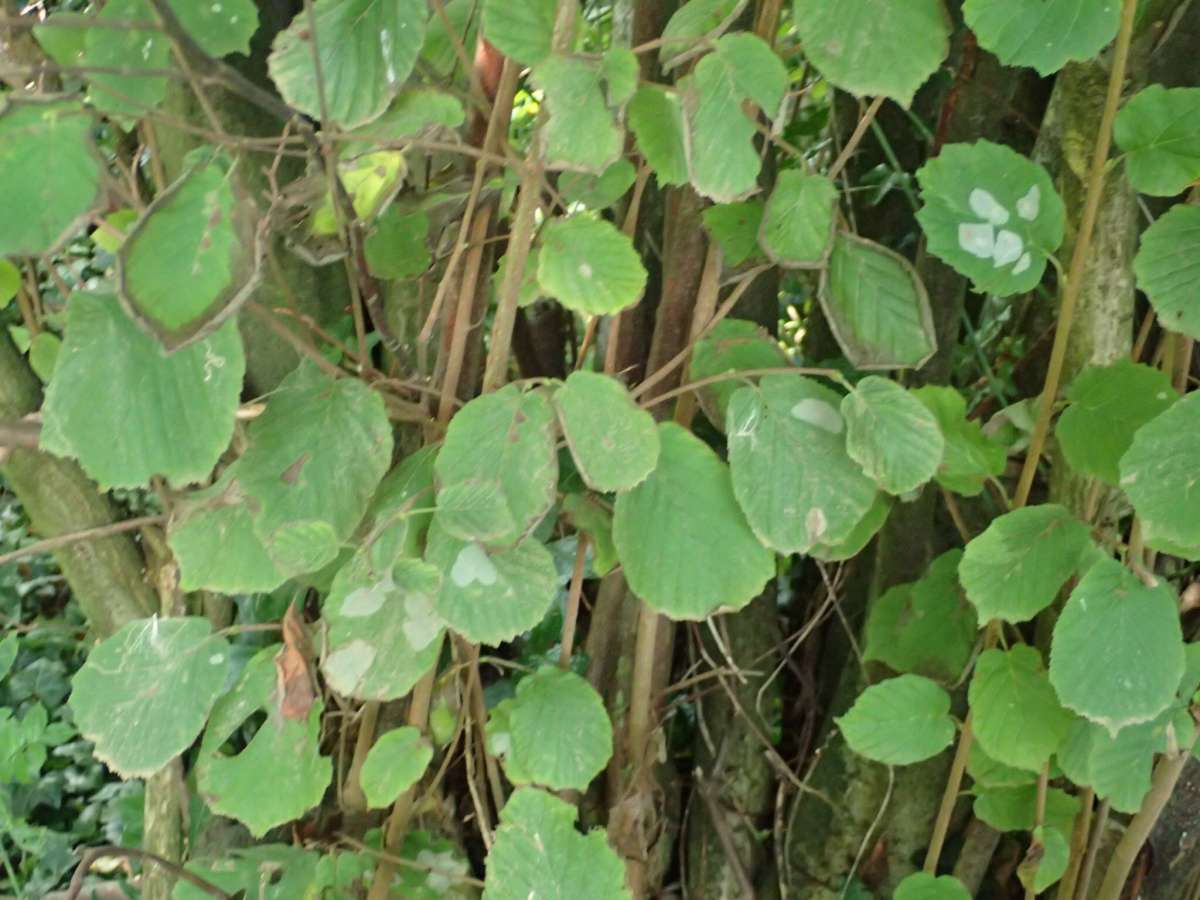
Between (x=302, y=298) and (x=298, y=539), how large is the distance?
0.31 meters

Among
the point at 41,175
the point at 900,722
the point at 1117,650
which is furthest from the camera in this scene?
the point at 900,722

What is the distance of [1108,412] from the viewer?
0.63 m

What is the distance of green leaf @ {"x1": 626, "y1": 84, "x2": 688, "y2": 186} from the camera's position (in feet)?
1.90

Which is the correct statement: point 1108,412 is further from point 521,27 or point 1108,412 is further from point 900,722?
point 521,27

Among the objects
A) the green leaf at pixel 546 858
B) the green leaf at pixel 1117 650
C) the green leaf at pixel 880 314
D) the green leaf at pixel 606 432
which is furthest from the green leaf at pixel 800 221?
the green leaf at pixel 546 858

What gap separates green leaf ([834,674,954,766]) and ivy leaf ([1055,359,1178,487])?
0.62ft

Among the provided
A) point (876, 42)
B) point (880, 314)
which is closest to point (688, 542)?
point (880, 314)

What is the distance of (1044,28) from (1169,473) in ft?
0.83

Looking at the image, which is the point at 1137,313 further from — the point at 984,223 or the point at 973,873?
the point at 973,873

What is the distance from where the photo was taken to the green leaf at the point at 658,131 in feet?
1.90

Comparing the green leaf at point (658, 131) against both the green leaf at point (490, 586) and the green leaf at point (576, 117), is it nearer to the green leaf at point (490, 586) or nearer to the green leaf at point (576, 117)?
the green leaf at point (576, 117)

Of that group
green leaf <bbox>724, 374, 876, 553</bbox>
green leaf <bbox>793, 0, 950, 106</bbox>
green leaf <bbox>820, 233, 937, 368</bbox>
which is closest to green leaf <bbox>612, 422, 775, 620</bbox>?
green leaf <bbox>724, 374, 876, 553</bbox>

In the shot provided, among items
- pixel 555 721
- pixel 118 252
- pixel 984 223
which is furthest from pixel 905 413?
pixel 118 252

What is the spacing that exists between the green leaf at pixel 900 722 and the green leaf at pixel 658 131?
1.23ft
